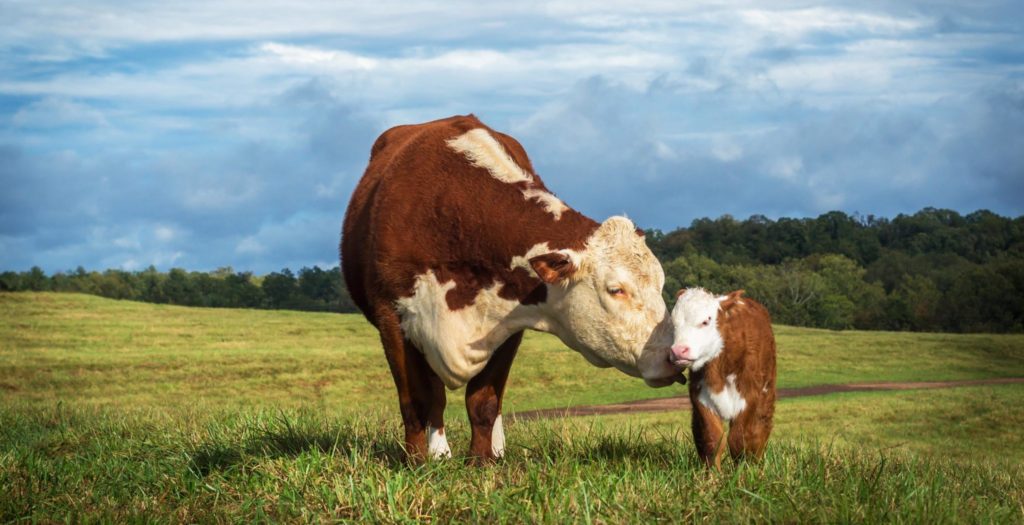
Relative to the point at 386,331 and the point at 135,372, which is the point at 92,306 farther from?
the point at 386,331

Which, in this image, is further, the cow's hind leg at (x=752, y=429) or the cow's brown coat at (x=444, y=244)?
the cow's hind leg at (x=752, y=429)

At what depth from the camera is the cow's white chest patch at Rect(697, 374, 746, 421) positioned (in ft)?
23.2

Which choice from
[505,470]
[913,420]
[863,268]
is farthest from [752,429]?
[863,268]

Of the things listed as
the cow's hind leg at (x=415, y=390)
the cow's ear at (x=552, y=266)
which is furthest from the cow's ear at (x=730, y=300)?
the cow's hind leg at (x=415, y=390)

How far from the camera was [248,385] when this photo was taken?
1001 inches

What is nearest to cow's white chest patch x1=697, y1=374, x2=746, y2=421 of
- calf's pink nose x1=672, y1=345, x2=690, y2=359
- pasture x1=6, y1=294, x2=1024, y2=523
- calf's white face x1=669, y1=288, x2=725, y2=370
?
calf's white face x1=669, y1=288, x2=725, y2=370

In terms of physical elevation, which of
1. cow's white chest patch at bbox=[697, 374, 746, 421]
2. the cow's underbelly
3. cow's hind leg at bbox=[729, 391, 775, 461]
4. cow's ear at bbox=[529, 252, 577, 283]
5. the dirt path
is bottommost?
the dirt path

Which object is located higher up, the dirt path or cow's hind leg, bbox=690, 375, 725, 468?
cow's hind leg, bbox=690, 375, 725, 468

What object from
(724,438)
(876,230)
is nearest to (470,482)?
(724,438)

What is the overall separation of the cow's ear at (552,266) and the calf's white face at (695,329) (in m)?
0.76

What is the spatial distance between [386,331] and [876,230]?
75.8 meters

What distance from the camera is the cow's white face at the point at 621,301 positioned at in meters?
6.50

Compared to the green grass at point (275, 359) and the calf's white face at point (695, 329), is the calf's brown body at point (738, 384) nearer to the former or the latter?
the calf's white face at point (695, 329)

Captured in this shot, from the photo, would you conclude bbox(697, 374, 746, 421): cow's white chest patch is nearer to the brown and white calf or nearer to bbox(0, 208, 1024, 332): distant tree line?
the brown and white calf
